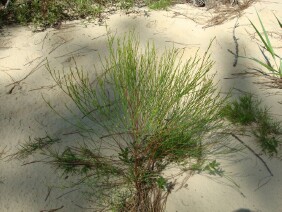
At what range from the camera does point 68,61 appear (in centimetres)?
284

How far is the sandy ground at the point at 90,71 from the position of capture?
1.99 m

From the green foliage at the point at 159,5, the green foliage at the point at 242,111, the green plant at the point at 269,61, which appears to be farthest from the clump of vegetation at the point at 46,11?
the green foliage at the point at 242,111

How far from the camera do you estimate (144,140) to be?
6.49 feet

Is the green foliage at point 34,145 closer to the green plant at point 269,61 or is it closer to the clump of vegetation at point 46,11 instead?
the clump of vegetation at point 46,11

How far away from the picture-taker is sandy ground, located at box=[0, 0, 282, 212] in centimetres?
199

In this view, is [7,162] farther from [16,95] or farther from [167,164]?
[167,164]

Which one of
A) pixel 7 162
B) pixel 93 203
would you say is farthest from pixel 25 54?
pixel 93 203

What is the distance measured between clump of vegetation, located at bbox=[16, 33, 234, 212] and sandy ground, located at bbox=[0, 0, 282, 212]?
11 cm

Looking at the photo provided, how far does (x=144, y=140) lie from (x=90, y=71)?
1.02m

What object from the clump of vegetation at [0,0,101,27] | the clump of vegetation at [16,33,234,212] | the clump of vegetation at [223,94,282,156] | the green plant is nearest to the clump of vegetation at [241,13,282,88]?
the green plant

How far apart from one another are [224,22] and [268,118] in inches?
49.7

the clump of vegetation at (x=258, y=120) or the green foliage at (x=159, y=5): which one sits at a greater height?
the green foliage at (x=159, y=5)

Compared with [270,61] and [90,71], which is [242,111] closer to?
[270,61]

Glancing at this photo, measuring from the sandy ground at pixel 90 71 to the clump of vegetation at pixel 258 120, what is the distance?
0.09 metres
